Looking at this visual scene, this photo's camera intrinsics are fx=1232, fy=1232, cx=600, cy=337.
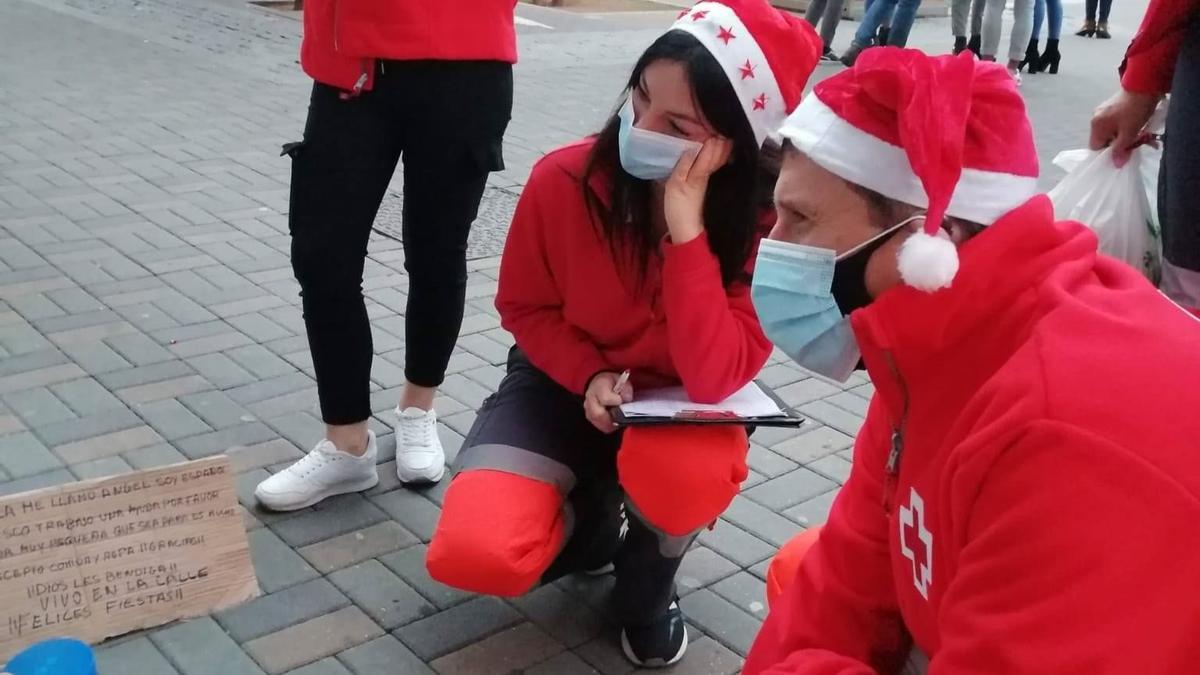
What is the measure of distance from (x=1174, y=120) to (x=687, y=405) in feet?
3.70

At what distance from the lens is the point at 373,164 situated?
8.98 feet

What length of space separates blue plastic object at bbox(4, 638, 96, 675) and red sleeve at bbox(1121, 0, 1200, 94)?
7.76 feet

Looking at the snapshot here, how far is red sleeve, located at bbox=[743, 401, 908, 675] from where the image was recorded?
5.87 ft

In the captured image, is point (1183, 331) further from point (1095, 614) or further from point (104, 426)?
point (104, 426)

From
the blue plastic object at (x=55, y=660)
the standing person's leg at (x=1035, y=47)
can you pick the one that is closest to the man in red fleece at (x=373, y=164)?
the blue plastic object at (x=55, y=660)

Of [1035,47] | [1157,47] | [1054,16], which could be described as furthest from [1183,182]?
[1035,47]

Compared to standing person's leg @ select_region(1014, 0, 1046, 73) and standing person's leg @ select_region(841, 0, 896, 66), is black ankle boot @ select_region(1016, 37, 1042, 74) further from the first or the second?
standing person's leg @ select_region(841, 0, 896, 66)

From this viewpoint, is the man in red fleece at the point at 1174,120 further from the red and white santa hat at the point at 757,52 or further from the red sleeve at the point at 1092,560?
the red sleeve at the point at 1092,560

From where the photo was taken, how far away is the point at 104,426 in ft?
10.7

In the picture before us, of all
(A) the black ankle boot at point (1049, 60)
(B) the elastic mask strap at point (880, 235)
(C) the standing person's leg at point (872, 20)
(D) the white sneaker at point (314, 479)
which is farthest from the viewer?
(A) the black ankle boot at point (1049, 60)

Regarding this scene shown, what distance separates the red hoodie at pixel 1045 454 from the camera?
1.14 meters

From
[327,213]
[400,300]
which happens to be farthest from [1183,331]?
[400,300]

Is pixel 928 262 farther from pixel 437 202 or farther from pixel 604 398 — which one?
pixel 437 202

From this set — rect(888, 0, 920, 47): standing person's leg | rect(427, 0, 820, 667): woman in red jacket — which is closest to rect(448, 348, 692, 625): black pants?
rect(427, 0, 820, 667): woman in red jacket
